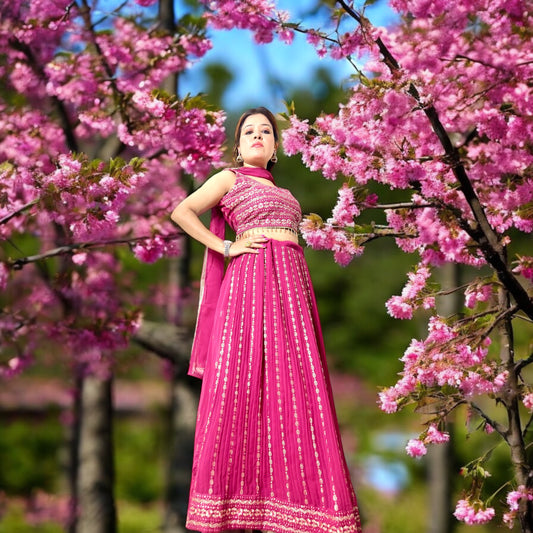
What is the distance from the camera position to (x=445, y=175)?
14.4ft

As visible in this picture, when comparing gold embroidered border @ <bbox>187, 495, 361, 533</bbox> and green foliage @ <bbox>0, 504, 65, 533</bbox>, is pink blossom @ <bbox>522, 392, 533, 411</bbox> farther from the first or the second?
green foliage @ <bbox>0, 504, 65, 533</bbox>

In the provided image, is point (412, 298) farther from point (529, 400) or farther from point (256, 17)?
point (256, 17)

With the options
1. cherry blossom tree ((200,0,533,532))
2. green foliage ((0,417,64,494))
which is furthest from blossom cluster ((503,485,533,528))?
green foliage ((0,417,64,494))

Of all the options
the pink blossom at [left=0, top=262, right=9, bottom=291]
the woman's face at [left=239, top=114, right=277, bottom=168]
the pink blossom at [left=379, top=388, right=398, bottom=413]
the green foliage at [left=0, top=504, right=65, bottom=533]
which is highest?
the woman's face at [left=239, top=114, right=277, bottom=168]

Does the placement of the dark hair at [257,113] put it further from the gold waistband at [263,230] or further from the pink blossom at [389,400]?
the pink blossom at [389,400]

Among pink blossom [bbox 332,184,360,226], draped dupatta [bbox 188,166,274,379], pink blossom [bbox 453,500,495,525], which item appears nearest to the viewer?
draped dupatta [bbox 188,166,274,379]

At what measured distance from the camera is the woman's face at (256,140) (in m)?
4.16

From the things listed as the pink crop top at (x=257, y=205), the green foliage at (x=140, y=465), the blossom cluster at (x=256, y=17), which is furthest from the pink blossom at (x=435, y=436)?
the green foliage at (x=140, y=465)

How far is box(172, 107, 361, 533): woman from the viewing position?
367 cm

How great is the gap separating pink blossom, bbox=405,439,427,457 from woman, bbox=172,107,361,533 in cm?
65

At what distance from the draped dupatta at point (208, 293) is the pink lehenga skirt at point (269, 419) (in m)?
0.11

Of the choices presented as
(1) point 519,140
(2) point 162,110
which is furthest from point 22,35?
(1) point 519,140

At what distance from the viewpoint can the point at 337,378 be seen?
67.4ft

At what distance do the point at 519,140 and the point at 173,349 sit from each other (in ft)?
10.9
